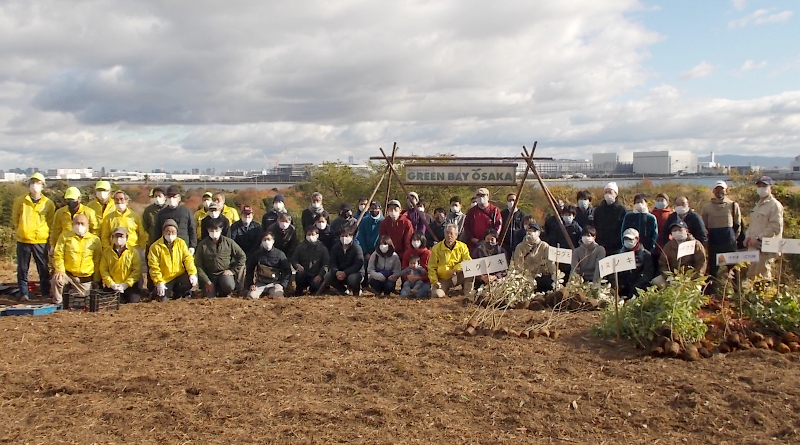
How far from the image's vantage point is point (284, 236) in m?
10.8

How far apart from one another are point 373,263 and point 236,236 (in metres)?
2.24

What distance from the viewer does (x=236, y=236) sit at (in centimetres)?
1067

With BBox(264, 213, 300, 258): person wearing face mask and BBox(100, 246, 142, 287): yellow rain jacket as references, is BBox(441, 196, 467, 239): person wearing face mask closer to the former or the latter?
BBox(264, 213, 300, 258): person wearing face mask

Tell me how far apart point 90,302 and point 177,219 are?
6.34 ft

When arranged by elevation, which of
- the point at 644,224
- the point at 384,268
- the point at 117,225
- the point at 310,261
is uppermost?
the point at 117,225

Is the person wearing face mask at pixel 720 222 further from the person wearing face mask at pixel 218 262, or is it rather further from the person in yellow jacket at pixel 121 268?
the person in yellow jacket at pixel 121 268

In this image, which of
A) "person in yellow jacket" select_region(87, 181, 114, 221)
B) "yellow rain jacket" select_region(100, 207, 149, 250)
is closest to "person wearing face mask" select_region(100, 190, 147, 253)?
"yellow rain jacket" select_region(100, 207, 149, 250)

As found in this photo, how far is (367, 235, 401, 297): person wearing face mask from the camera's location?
10.2 meters

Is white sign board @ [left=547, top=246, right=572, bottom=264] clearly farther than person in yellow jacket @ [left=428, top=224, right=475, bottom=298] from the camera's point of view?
No

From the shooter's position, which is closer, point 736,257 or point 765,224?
point 736,257

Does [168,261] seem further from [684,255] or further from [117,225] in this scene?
[684,255]

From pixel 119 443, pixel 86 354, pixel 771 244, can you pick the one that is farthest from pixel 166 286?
pixel 771 244

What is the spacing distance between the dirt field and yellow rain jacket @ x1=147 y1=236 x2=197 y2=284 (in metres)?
2.03

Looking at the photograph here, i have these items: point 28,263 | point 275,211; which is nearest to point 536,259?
point 275,211
